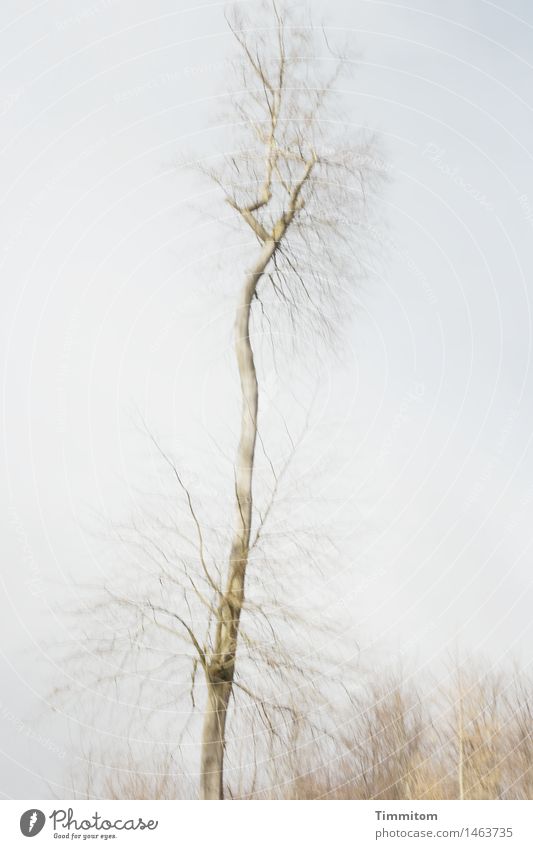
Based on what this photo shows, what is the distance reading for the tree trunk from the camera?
514cm

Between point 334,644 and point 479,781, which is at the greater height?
point 334,644

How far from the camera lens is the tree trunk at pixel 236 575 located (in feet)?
16.9

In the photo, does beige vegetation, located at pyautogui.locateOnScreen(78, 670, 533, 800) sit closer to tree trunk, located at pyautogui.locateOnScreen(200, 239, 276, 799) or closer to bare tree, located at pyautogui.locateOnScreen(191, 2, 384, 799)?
tree trunk, located at pyautogui.locateOnScreen(200, 239, 276, 799)

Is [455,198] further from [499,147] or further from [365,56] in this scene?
[365,56]

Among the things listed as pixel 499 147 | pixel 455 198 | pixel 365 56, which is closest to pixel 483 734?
pixel 455 198

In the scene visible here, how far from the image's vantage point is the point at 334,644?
5.34 m

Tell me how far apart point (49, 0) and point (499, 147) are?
346cm

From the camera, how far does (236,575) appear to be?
5344 millimetres

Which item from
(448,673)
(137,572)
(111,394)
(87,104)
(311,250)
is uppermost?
(87,104)
